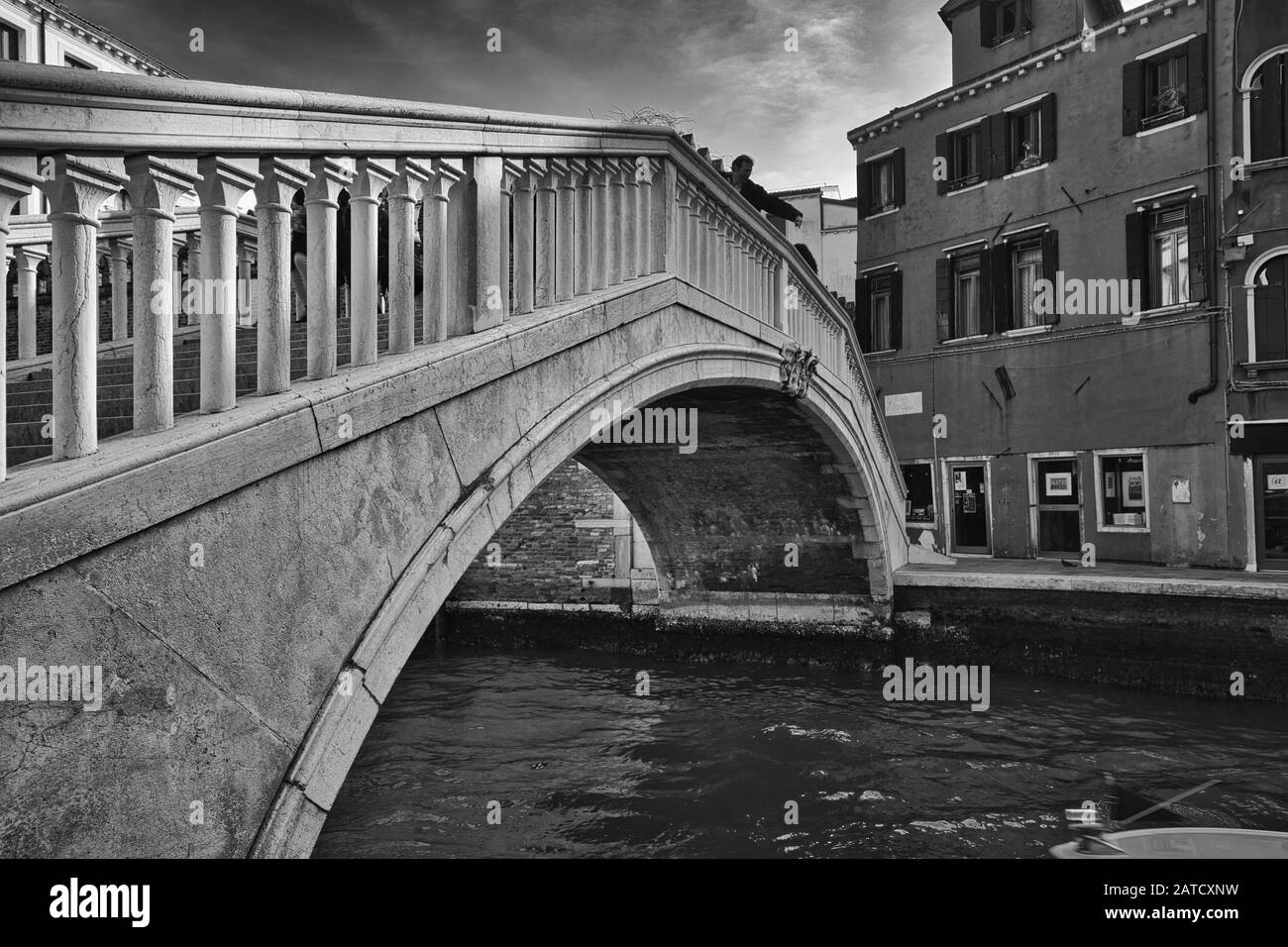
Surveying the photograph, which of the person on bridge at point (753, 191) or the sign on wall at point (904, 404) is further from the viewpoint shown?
the sign on wall at point (904, 404)

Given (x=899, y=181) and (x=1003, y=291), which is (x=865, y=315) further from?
(x=1003, y=291)

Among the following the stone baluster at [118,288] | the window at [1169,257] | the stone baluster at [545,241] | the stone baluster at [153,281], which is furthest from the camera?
the window at [1169,257]

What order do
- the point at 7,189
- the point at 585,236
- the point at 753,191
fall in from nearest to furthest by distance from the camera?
the point at 7,189 → the point at 585,236 → the point at 753,191

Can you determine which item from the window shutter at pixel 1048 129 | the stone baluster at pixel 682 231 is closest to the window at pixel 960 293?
the window shutter at pixel 1048 129

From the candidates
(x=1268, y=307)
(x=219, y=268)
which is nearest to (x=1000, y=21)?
(x=1268, y=307)

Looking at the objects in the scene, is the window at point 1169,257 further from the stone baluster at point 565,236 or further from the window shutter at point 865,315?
the stone baluster at point 565,236

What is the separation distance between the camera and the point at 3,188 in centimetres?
164

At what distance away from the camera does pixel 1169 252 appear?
1071cm

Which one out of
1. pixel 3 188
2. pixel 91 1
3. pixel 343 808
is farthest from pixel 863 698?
pixel 91 1

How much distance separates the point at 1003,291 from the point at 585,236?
9824mm

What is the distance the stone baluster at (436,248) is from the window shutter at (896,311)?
11428 millimetres

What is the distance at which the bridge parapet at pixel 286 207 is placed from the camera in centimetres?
174
